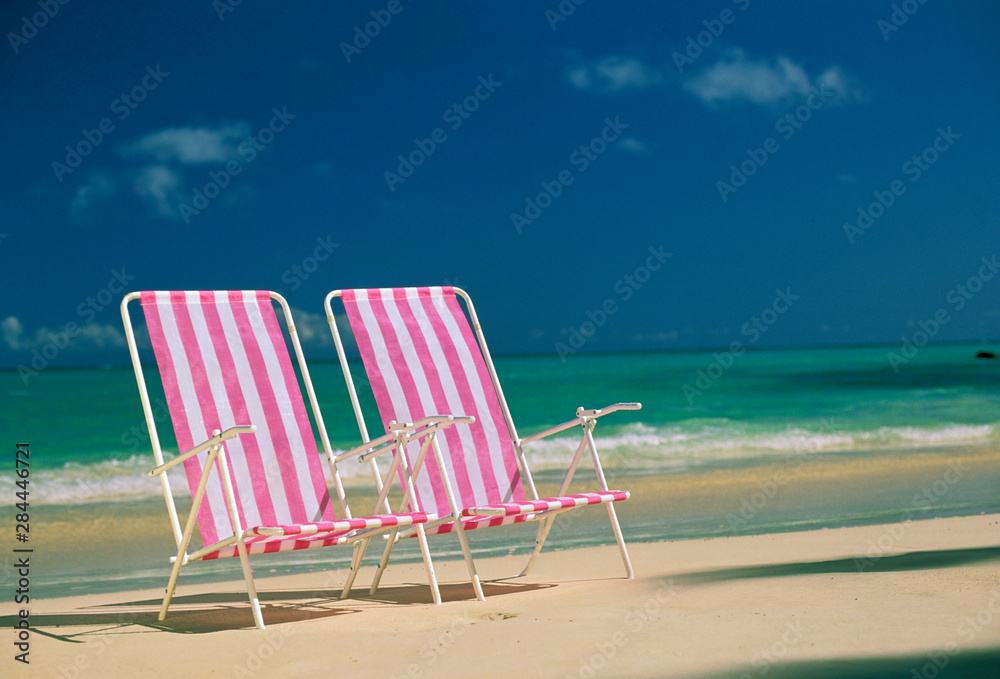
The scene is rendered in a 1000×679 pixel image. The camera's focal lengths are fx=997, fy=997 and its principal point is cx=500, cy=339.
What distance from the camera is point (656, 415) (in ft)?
48.5

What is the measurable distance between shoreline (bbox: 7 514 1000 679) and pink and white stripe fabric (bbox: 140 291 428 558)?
1.23ft

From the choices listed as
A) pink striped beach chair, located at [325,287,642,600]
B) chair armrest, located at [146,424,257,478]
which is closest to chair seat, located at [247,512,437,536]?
chair armrest, located at [146,424,257,478]

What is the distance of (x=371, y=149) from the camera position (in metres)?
23.1

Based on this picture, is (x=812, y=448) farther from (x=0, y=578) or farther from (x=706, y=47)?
(x=706, y=47)

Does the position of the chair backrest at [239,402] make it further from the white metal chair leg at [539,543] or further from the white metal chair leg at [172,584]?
the white metal chair leg at [539,543]

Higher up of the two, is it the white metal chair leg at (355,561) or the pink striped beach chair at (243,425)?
the pink striped beach chair at (243,425)

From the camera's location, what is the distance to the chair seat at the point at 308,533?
10.1ft

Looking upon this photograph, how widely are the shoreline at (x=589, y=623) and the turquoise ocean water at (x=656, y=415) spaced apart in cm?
503

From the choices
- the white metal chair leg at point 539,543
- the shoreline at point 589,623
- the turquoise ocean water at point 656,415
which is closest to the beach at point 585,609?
the shoreline at point 589,623

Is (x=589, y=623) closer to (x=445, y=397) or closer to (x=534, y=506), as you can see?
(x=534, y=506)

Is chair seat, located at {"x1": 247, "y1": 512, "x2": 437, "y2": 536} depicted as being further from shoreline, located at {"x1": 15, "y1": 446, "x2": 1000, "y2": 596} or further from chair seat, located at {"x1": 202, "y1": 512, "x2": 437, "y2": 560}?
shoreline, located at {"x1": 15, "y1": 446, "x2": 1000, "y2": 596}

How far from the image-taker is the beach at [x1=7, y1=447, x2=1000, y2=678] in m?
2.65

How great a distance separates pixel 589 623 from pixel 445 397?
1.35 metres

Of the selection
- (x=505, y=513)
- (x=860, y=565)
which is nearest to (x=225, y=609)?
(x=505, y=513)
